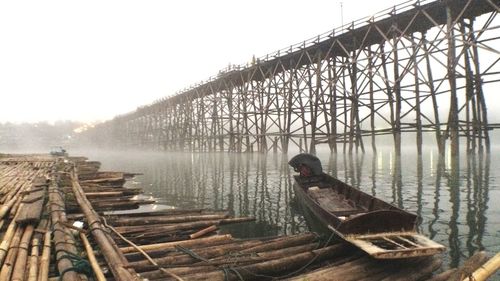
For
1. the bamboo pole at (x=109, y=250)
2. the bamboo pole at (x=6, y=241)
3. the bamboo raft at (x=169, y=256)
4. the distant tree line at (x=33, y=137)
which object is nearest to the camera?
the bamboo pole at (x=109, y=250)

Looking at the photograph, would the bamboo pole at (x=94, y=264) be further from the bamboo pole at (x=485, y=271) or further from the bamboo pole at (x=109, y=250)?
the bamboo pole at (x=485, y=271)

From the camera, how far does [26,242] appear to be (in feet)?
14.3

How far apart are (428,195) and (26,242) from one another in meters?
10.9

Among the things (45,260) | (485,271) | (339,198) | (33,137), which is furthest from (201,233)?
(33,137)

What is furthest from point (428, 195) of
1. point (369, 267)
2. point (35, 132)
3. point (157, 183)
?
point (35, 132)

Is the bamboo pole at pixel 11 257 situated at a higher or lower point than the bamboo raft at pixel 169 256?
higher

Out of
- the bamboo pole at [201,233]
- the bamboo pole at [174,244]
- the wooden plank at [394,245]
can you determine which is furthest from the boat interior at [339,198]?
the bamboo pole at [174,244]

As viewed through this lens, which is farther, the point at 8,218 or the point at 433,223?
the point at 433,223

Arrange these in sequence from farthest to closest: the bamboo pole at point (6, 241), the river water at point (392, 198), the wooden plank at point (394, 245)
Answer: the river water at point (392, 198), the wooden plank at point (394, 245), the bamboo pole at point (6, 241)

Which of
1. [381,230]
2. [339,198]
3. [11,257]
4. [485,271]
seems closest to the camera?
[485,271]

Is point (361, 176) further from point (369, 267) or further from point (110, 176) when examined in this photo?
point (369, 267)

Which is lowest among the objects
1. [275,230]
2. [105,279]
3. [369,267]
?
[275,230]

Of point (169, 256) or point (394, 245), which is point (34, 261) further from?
point (394, 245)

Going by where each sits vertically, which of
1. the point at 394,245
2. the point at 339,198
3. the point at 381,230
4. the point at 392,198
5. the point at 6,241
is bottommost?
the point at 392,198
